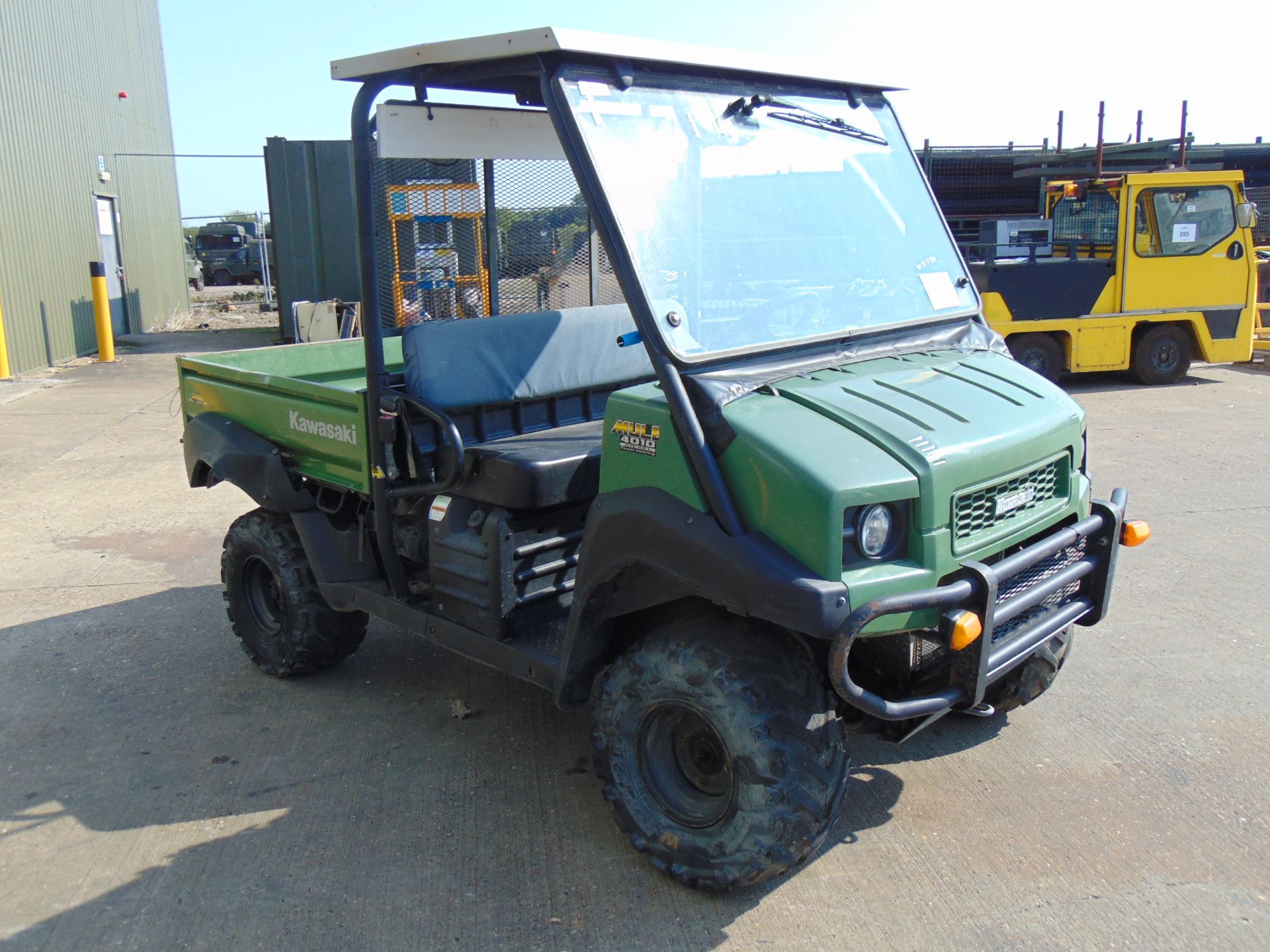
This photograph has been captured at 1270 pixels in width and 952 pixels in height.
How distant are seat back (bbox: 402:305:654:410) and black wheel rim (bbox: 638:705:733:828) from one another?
4.46 feet

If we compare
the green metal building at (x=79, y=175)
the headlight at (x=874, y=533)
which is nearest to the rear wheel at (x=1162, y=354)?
the headlight at (x=874, y=533)

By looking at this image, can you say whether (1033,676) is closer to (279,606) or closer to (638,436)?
(638,436)

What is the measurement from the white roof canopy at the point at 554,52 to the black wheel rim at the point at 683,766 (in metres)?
1.82

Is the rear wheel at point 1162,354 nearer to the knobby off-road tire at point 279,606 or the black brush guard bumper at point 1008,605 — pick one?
the black brush guard bumper at point 1008,605

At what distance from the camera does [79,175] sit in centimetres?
1622

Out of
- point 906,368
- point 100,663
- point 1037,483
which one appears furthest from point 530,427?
point 100,663

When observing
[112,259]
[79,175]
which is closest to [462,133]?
[79,175]

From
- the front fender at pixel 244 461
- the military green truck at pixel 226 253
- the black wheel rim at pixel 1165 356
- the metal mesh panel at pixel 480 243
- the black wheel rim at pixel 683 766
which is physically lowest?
the black wheel rim at pixel 683 766

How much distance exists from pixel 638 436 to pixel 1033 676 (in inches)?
68.4

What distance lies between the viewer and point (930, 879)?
3.11m

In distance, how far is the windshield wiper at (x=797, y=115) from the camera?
3328 millimetres

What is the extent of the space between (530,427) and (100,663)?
2320 mm

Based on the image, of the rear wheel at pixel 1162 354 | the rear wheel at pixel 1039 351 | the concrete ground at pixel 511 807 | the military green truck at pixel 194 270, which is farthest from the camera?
the military green truck at pixel 194 270

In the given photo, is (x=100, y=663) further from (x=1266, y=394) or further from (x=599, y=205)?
A: (x=1266, y=394)
